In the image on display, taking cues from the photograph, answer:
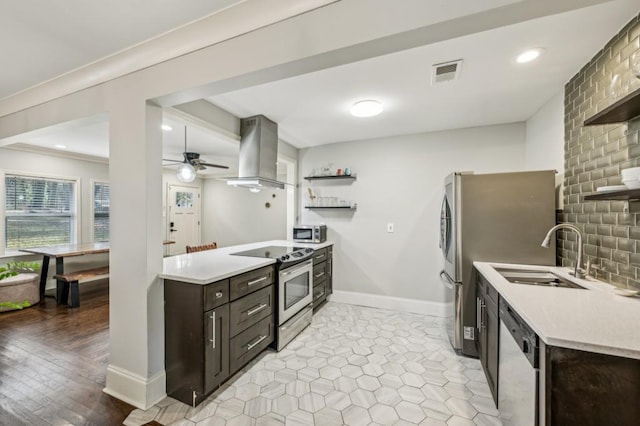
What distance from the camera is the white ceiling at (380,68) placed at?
1463mm

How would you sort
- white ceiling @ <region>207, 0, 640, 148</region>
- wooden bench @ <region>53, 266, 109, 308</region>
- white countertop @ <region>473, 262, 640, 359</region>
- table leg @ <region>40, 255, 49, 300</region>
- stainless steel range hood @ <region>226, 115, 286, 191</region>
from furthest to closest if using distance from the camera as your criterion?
table leg @ <region>40, 255, 49, 300</region>, wooden bench @ <region>53, 266, 109, 308</region>, stainless steel range hood @ <region>226, 115, 286, 191</region>, white ceiling @ <region>207, 0, 640, 148</region>, white countertop @ <region>473, 262, 640, 359</region>

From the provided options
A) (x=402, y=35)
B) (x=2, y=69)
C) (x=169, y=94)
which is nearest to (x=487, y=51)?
(x=402, y=35)

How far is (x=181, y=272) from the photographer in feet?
6.30

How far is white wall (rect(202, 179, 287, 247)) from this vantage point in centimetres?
599

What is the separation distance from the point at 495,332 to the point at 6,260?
6383 millimetres

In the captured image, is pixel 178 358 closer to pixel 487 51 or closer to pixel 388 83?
pixel 388 83

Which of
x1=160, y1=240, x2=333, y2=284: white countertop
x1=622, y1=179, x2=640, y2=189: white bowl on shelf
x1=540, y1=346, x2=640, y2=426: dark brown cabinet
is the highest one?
x1=622, y1=179, x2=640, y2=189: white bowl on shelf

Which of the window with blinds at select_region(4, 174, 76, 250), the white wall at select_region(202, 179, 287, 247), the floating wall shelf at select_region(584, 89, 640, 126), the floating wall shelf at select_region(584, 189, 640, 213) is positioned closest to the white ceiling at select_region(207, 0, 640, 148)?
the floating wall shelf at select_region(584, 89, 640, 126)

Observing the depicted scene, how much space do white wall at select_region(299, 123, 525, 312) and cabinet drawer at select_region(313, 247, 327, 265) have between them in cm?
40

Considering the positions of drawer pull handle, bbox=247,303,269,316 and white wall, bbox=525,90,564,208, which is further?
white wall, bbox=525,90,564,208

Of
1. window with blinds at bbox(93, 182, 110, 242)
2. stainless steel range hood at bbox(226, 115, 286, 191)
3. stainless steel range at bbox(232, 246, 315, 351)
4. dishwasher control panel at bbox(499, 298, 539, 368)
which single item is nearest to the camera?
Answer: dishwasher control panel at bbox(499, 298, 539, 368)

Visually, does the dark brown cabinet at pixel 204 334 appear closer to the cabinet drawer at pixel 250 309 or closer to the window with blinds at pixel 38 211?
the cabinet drawer at pixel 250 309

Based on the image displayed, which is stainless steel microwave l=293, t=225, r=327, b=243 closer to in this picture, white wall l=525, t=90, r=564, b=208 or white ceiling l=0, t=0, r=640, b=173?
white ceiling l=0, t=0, r=640, b=173

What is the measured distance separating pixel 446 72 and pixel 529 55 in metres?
0.52
